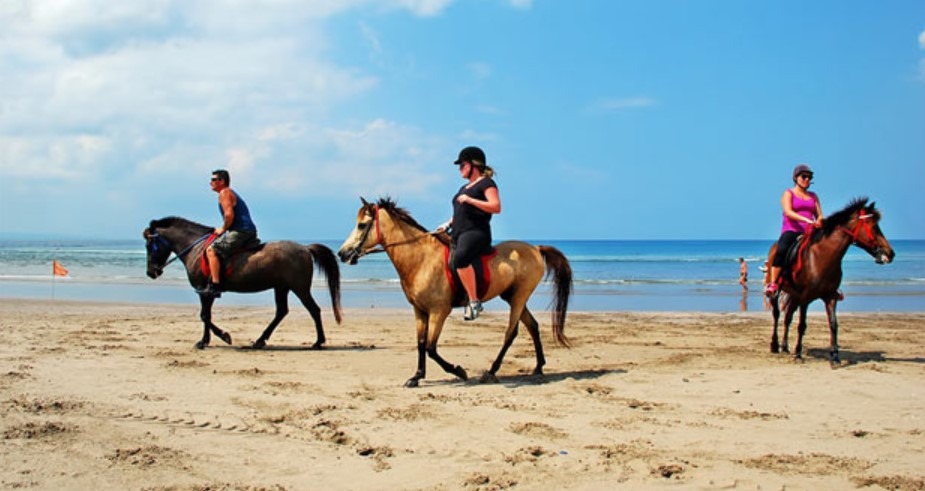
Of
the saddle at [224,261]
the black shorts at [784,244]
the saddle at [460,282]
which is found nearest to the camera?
the saddle at [460,282]

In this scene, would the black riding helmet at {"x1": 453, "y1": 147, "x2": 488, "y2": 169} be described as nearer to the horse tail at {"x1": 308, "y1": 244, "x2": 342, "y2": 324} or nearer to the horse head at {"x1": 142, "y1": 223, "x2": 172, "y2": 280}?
the horse tail at {"x1": 308, "y1": 244, "x2": 342, "y2": 324}

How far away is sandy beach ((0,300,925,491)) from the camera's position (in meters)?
4.71

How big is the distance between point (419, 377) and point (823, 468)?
401 cm

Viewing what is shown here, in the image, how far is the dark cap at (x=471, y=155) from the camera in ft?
25.6

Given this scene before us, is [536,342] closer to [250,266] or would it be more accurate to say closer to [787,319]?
[787,319]

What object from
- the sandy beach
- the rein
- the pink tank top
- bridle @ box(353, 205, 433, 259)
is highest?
the pink tank top

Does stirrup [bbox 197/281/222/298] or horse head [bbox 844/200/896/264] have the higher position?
horse head [bbox 844/200/896/264]

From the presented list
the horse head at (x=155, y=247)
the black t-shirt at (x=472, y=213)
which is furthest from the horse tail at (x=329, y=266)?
the black t-shirt at (x=472, y=213)

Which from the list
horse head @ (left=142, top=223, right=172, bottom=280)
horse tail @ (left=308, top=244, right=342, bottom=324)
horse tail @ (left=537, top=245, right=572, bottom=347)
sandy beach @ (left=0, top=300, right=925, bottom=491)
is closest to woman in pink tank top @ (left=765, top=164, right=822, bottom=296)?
sandy beach @ (left=0, top=300, right=925, bottom=491)

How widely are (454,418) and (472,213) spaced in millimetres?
2296

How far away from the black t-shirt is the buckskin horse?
3.76 meters

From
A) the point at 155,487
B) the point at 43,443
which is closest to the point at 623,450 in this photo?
the point at 155,487

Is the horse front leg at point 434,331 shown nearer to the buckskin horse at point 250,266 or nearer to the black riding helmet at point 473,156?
the black riding helmet at point 473,156

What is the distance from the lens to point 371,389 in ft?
24.9
